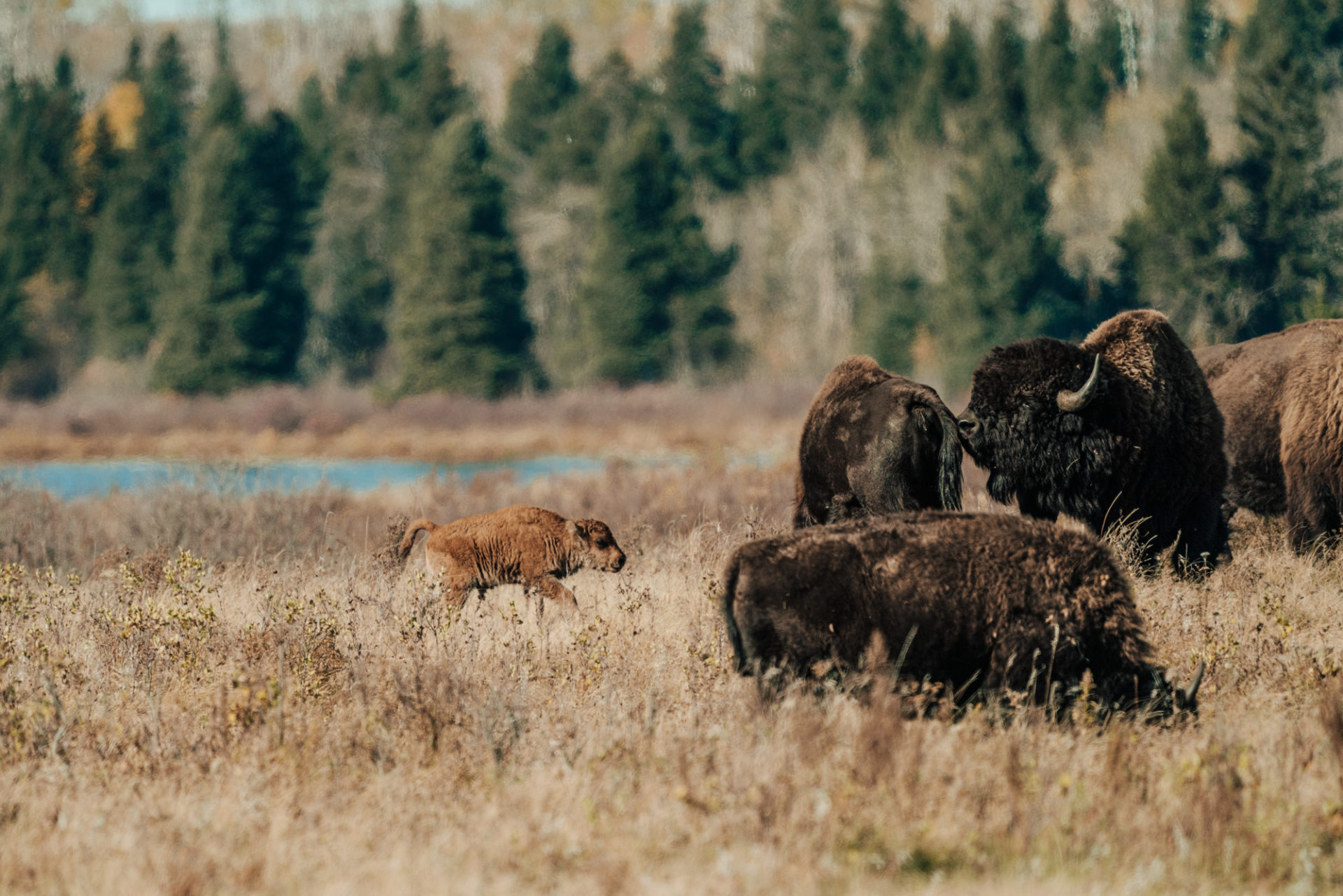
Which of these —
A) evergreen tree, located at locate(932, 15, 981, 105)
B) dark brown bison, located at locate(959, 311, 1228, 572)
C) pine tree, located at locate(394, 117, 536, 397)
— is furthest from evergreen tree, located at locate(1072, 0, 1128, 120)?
dark brown bison, located at locate(959, 311, 1228, 572)

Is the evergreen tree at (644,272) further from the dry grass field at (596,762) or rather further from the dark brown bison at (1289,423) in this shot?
the dry grass field at (596,762)

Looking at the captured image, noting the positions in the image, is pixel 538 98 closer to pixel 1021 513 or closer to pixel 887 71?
pixel 887 71

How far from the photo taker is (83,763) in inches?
204

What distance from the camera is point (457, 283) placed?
4584 cm

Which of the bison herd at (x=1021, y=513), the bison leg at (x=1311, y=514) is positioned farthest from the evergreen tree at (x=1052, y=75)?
the bison leg at (x=1311, y=514)

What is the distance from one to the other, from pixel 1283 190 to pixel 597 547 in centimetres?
4087

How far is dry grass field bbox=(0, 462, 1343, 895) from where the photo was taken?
13.3 feet

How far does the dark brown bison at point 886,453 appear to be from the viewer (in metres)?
7.37

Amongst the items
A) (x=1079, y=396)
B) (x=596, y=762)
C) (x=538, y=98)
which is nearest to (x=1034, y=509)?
(x=1079, y=396)

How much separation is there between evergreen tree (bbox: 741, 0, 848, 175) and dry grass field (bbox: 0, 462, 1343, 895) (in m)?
54.3

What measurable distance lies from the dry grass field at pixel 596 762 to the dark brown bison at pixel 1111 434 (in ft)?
1.99

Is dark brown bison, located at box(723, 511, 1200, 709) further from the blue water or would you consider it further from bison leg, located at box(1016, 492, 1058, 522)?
the blue water

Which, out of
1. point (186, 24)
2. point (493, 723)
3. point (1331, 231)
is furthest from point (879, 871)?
point (186, 24)

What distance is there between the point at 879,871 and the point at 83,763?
10.8 ft
